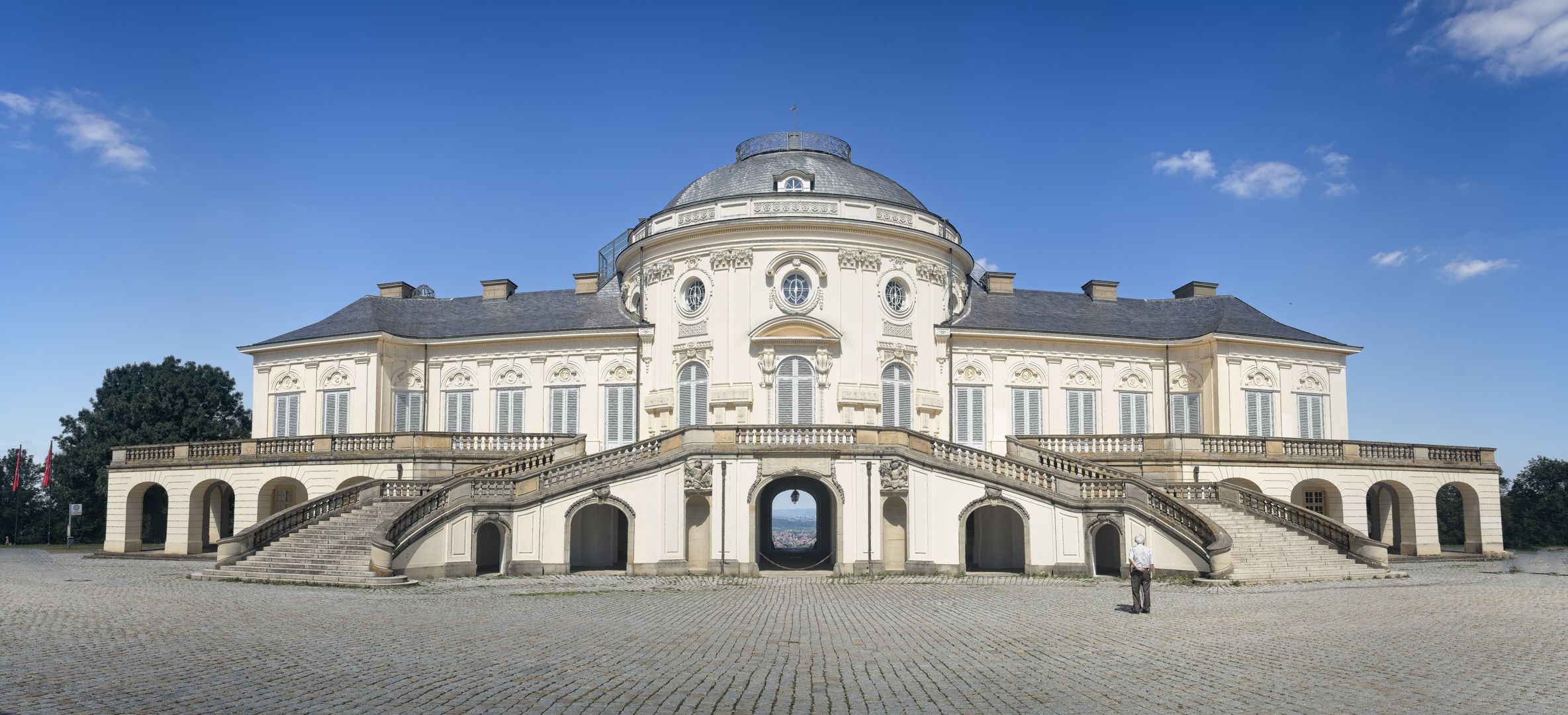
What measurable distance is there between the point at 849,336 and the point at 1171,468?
10.6 metres

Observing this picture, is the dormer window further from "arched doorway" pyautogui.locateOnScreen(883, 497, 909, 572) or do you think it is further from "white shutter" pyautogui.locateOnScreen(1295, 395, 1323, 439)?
"white shutter" pyautogui.locateOnScreen(1295, 395, 1323, 439)

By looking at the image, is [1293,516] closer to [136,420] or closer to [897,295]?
[897,295]

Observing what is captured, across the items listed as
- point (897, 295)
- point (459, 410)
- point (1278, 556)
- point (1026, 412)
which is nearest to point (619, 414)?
point (459, 410)

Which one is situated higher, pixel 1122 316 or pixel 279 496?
pixel 1122 316

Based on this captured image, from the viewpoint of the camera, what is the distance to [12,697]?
9508 millimetres

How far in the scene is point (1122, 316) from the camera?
41281 mm

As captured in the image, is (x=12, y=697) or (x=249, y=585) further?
(x=249, y=585)

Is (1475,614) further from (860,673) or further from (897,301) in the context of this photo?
(897,301)

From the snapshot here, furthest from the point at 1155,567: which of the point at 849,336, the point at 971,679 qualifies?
the point at 971,679

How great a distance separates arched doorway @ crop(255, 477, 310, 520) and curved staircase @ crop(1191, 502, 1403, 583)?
26.3 meters

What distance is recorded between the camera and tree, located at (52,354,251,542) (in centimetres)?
5309

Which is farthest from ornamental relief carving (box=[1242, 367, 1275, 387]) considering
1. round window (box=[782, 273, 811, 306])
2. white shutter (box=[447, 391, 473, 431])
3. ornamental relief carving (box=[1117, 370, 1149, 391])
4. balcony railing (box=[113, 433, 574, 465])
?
white shutter (box=[447, 391, 473, 431])

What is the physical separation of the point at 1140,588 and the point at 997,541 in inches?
513

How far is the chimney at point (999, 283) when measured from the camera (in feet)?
138
